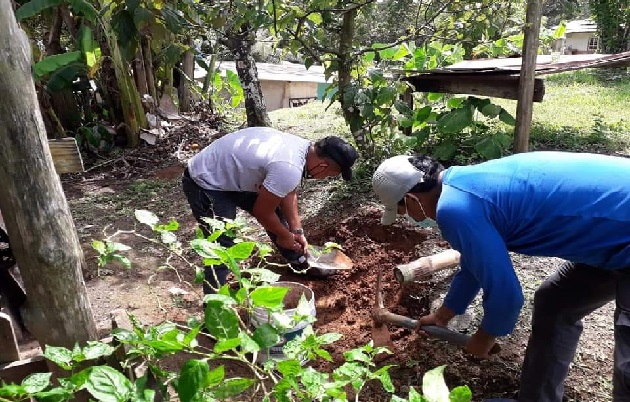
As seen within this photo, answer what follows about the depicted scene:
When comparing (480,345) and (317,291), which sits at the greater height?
(480,345)

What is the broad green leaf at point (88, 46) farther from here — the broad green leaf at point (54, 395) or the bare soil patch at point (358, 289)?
the broad green leaf at point (54, 395)

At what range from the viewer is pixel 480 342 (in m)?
2.33

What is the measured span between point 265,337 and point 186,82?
8.61 metres

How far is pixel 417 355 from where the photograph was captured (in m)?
3.01

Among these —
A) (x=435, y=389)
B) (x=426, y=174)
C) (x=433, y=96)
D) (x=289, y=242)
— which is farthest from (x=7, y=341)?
(x=433, y=96)

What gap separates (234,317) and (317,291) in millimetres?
2653

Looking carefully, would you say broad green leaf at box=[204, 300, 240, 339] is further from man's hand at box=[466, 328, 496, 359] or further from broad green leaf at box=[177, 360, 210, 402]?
man's hand at box=[466, 328, 496, 359]

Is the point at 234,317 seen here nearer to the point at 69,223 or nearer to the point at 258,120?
the point at 69,223

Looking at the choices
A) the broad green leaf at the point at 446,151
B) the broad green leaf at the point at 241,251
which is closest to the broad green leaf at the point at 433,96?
the broad green leaf at the point at 446,151

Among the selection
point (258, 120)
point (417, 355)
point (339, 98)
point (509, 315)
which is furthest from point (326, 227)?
point (258, 120)

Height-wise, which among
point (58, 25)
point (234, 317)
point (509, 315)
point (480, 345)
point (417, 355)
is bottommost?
point (417, 355)

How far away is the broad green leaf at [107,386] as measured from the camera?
1146mm

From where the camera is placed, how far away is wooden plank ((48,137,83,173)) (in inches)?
74.1

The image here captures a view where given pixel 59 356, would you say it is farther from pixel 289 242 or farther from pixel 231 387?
pixel 289 242
